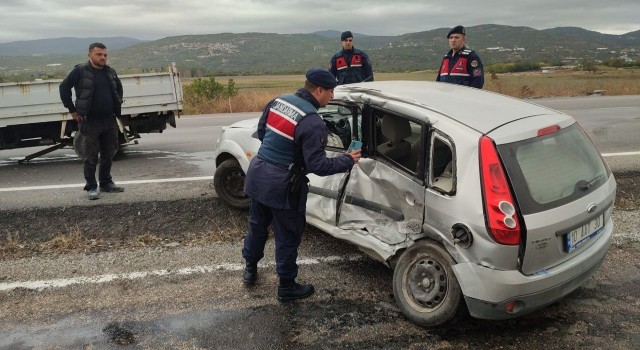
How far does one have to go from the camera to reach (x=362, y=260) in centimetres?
411

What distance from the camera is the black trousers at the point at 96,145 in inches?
223

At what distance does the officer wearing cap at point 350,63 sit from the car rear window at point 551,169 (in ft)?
16.3

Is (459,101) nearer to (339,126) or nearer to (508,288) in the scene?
(339,126)

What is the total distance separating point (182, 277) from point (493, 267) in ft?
7.75

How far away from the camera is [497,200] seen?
2750 millimetres

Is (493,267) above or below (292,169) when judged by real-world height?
below

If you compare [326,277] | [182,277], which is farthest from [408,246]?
[182,277]

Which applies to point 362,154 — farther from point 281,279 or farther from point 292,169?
point 281,279

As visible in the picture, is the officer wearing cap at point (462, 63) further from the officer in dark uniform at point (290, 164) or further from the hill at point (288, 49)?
the hill at point (288, 49)

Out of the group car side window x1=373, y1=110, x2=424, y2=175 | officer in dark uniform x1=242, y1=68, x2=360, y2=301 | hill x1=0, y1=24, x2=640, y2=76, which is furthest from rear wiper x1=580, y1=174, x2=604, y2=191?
hill x1=0, y1=24, x2=640, y2=76

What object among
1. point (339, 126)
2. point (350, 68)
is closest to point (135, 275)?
point (339, 126)

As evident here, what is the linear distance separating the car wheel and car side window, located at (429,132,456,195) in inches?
14.8

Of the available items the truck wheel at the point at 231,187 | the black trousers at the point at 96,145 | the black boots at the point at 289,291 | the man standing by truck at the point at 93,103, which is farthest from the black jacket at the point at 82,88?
the black boots at the point at 289,291

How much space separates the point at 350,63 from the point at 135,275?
5172 mm
